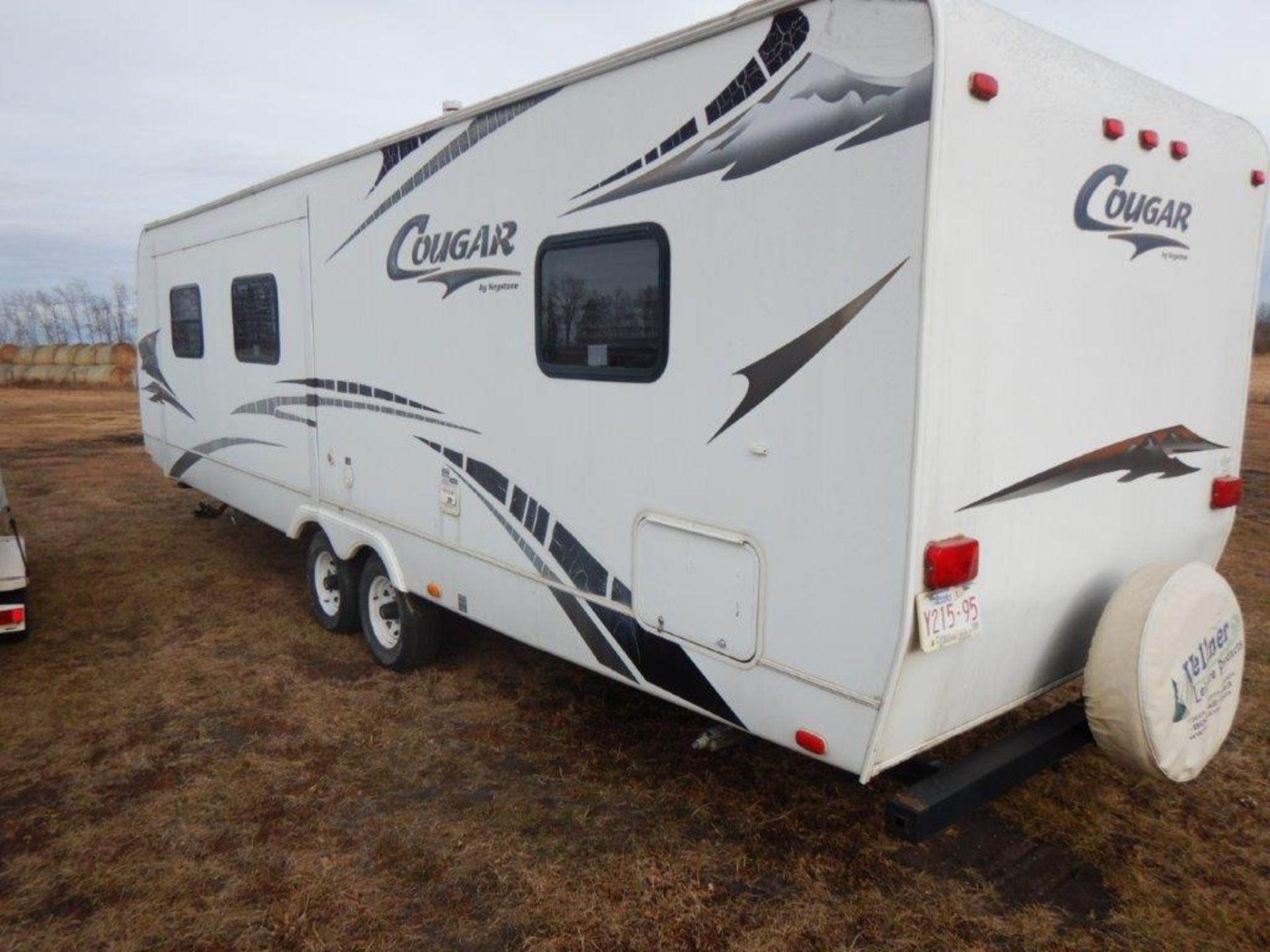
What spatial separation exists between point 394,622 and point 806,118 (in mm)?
3835

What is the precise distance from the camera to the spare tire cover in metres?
3.08

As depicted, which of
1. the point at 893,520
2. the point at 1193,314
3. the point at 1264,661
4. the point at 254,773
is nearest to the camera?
the point at 893,520

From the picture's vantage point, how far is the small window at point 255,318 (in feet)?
19.8

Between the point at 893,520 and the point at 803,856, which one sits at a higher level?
the point at 893,520

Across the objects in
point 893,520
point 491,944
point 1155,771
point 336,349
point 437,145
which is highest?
Result: point 437,145

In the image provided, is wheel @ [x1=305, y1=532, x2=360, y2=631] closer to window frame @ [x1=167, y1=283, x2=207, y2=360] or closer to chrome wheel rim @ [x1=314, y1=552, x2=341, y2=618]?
chrome wheel rim @ [x1=314, y1=552, x2=341, y2=618]

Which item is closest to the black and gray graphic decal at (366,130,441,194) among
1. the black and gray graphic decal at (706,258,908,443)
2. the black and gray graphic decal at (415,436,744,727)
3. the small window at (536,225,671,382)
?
the small window at (536,225,671,382)

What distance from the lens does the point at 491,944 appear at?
119 inches

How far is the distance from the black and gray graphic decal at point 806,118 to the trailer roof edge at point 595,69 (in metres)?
0.18

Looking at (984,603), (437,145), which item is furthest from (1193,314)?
(437,145)

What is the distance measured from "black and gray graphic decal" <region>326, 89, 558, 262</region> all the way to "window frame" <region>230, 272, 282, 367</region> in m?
1.27

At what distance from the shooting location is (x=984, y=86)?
2.58 meters

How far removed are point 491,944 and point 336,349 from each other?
11.6 feet

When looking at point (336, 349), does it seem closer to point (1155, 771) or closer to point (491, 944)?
point (491, 944)
